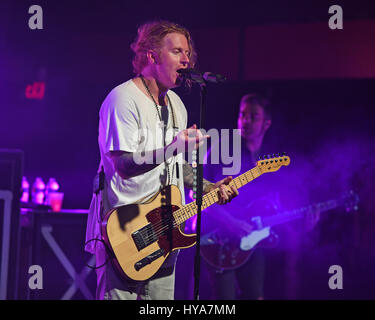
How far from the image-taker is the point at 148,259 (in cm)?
265

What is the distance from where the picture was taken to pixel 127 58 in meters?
5.58

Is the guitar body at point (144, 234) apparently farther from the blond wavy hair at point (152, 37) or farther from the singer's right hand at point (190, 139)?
the blond wavy hair at point (152, 37)

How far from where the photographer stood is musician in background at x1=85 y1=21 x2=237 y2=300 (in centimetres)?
255

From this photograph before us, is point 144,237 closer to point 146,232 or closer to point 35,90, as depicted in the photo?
point 146,232

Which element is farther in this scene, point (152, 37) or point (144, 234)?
point (152, 37)

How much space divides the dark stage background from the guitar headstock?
194 centimetres

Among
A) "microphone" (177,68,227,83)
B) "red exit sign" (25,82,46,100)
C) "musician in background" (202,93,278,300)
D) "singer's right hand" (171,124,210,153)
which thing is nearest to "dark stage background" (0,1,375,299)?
"red exit sign" (25,82,46,100)

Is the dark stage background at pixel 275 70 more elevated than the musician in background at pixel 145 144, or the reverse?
the dark stage background at pixel 275 70

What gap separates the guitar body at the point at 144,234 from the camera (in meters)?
2.59

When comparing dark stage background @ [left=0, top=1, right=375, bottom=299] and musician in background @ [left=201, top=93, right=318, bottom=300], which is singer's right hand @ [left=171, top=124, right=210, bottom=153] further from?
dark stage background @ [left=0, top=1, right=375, bottom=299]

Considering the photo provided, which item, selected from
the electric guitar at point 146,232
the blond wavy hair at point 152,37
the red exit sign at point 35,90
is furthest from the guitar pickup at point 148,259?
the red exit sign at point 35,90

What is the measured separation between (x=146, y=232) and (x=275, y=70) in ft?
10.9

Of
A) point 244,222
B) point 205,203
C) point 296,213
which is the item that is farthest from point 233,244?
point 205,203
